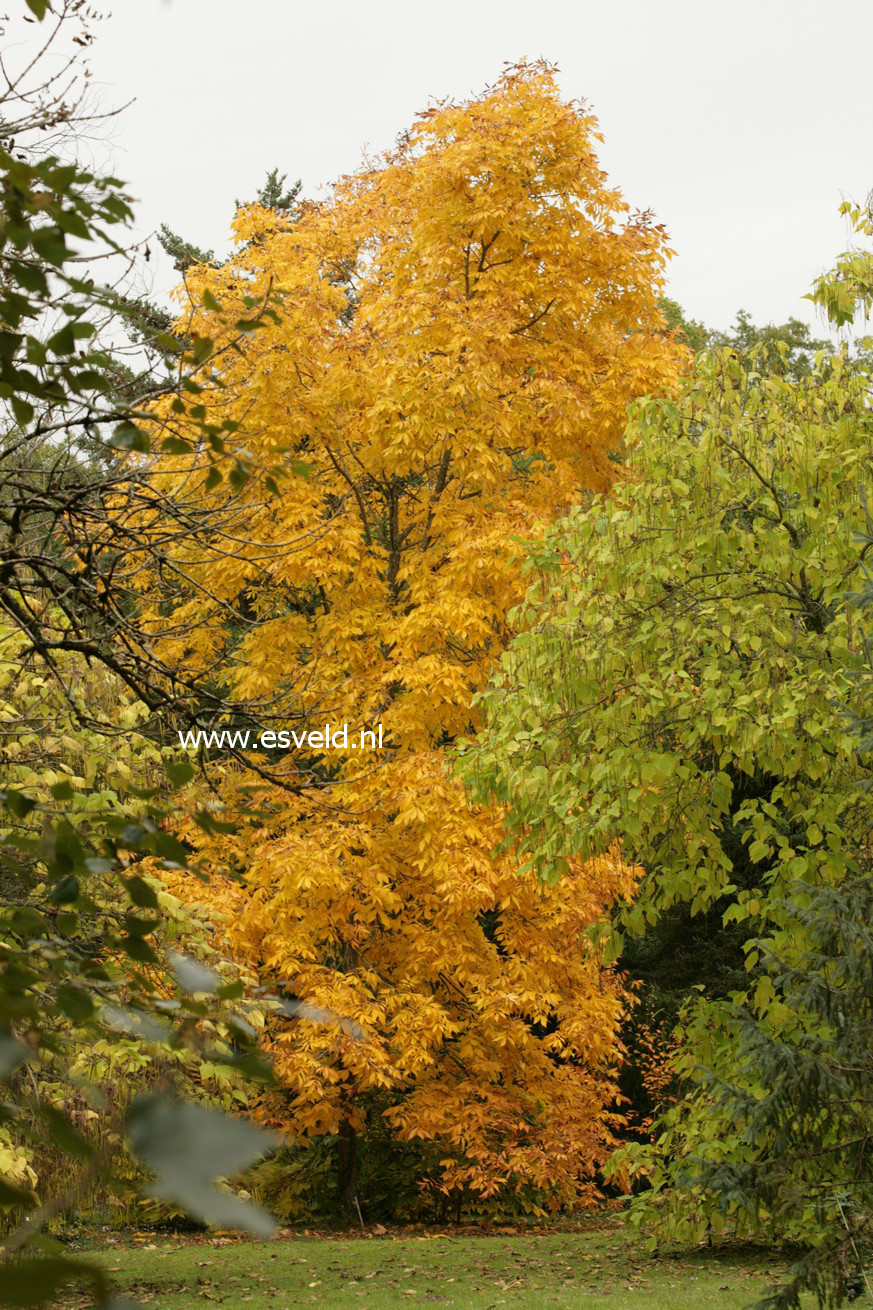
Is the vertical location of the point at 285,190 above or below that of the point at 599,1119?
above

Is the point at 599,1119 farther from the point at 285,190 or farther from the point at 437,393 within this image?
the point at 285,190

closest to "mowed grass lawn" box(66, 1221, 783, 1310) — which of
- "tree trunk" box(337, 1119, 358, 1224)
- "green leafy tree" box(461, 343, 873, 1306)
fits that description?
"tree trunk" box(337, 1119, 358, 1224)

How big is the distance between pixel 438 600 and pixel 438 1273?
16.8 feet

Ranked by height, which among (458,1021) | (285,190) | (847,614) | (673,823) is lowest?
(458,1021)

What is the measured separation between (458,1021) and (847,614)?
20.1 ft

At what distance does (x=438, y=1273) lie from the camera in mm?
9484

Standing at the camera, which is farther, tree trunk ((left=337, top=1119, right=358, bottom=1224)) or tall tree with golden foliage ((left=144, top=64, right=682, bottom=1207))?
tree trunk ((left=337, top=1119, right=358, bottom=1224))

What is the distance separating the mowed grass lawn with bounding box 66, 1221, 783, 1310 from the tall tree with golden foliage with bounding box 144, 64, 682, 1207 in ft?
2.28

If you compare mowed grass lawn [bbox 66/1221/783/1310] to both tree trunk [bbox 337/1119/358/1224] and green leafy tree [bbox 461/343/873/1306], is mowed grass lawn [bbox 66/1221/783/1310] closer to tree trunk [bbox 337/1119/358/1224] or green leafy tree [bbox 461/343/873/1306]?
tree trunk [bbox 337/1119/358/1224]

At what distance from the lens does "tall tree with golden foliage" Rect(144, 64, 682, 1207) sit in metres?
10.0

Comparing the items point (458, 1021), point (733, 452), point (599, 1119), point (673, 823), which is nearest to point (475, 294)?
point (733, 452)

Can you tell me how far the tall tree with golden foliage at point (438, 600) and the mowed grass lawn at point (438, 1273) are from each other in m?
0.69

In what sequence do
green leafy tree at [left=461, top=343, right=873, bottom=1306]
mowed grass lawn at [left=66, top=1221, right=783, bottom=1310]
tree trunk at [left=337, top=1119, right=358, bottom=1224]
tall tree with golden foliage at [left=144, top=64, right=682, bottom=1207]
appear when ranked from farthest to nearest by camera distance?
tree trunk at [left=337, top=1119, right=358, bottom=1224]
tall tree with golden foliage at [left=144, top=64, right=682, bottom=1207]
mowed grass lawn at [left=66, top=1221, right=783, bottom=1310]
green leafy tree at [left=461, top=343, right=873, bottom=1306]

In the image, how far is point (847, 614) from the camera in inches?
259
